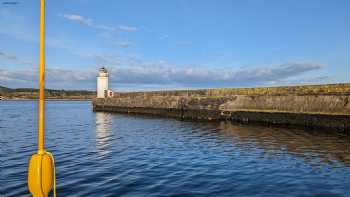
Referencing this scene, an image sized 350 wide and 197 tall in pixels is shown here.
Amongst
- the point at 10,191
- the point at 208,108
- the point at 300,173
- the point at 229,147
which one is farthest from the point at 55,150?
the point at 208,108

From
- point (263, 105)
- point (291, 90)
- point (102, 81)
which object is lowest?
point (263, 105)

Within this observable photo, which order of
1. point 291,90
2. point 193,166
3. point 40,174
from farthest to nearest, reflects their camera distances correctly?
point 291,90 → point 193,166 → point 40,174

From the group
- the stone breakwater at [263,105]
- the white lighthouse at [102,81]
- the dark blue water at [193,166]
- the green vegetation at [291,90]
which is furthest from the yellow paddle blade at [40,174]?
the white lighthouse at [102,81]

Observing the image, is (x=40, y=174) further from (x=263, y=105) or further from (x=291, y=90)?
(x=263, y=105)

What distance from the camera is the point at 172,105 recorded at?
28938 mm

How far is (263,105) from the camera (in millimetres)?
20562

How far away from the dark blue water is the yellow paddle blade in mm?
1793

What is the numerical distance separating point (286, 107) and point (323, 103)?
246cm

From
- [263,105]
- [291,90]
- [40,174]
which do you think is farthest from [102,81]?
[40,174]

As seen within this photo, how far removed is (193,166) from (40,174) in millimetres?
4960

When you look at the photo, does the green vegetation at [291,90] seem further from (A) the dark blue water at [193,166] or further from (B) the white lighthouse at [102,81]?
(B) the white lighthouse at [102,81]

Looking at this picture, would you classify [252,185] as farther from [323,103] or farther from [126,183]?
[323,103]

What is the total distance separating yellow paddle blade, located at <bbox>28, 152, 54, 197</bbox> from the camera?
4637 millimetres

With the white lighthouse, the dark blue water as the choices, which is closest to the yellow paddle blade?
the dark blue water
